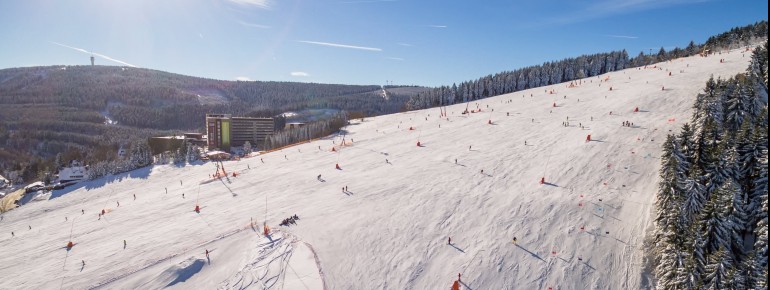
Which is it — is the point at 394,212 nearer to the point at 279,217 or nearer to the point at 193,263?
the point at 279,217

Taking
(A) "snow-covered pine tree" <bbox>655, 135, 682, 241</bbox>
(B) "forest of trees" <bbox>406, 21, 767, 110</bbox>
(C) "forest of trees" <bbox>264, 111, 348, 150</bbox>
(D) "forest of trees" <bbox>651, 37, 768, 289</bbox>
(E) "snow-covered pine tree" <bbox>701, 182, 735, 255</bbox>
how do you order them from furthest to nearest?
1. (B) "forest of trees" <bbox>406, 21, 767, 110</bbox>
2. (C) "forest of trees" <bbox>264, 111, 348, 150</bbox>
3. (A) "snow-covered pine tree" <bbox>655, 135, 682, 241</bbox>
4. (E) "snow-covered pine tree" <bbox>701, 182, 735, 255</bbox>
5. (D) "forest of trees" <bbox>651, 37, 768, 289</bbox>

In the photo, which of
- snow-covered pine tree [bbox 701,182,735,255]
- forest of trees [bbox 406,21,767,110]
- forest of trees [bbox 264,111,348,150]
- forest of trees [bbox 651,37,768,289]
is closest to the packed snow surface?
forest of trees [bbox 651,37,768,289]

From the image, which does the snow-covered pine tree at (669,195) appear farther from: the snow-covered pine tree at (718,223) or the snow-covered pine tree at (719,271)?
the snow-covered pine tree at (719,271)

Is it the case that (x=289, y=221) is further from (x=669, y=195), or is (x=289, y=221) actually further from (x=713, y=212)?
(x=713, y=212)

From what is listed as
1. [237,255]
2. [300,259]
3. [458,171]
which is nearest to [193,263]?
[237,255]

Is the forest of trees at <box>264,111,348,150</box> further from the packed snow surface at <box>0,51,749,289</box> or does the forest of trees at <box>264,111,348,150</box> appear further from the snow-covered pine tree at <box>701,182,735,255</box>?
the snow-covered pine tree at <box>701,182,735,255</box>

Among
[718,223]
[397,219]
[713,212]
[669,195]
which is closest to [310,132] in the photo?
[397,219]
